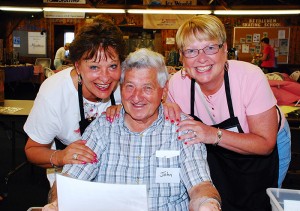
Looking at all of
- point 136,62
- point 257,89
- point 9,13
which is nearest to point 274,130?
point 257,89

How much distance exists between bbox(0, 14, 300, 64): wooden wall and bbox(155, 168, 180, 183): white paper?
12.4m

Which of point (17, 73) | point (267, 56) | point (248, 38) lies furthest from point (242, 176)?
point (248, 38)

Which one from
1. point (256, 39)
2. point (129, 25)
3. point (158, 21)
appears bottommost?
point (256, 39)

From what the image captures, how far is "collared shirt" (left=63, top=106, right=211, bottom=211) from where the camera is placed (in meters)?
1.77

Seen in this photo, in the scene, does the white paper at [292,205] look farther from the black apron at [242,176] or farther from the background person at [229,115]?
the black apron at [242,176]

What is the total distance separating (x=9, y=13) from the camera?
15.0m

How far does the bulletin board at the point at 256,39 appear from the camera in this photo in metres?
13.7

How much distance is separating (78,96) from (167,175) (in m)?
0.73

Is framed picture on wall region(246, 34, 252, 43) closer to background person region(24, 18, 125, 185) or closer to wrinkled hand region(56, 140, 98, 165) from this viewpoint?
background person region(24, 18, 125, 185)

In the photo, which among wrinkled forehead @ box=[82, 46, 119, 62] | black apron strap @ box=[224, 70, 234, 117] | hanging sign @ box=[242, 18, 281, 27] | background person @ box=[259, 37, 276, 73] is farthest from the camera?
hanging sign @ box=[242, 18, 281, 27]

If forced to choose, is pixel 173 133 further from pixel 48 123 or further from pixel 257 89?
pixel 48 123

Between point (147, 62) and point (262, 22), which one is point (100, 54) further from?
point (262, 22)

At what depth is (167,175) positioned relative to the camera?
1.77 m

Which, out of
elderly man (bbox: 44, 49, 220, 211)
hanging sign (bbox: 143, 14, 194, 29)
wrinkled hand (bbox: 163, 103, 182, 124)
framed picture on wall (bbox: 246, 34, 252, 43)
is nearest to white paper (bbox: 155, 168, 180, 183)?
elderly man (bbox: 44, 49, 220, 211)
